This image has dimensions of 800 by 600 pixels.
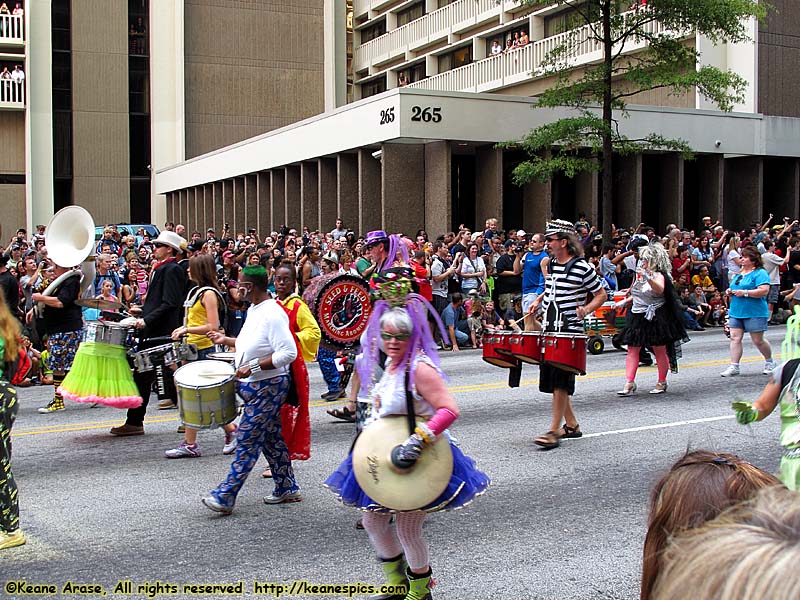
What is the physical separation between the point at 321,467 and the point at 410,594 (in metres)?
3.17

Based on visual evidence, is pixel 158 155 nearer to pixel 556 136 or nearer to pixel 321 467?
pixel 556 136

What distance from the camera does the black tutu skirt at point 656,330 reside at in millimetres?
11422

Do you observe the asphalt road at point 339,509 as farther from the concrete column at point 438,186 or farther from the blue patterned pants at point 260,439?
the concrete column at point 438,186

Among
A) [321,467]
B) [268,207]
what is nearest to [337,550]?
[321,467]

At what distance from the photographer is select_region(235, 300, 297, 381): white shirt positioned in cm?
665

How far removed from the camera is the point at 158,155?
43844 mm

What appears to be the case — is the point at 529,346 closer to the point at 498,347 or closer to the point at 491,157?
the point at 498,347

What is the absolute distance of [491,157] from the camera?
84.9 ft

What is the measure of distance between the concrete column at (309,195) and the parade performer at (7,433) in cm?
2504

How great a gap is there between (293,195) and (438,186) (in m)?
8.69

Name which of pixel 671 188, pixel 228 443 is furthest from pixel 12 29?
pixel 228 443

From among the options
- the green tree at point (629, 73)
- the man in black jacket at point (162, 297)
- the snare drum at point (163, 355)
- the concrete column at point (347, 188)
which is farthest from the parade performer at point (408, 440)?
the concrete column at point (347, 188)

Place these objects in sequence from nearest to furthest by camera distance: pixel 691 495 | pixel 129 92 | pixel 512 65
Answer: pixel 691 495, pixel 512 65, pixel 129 92

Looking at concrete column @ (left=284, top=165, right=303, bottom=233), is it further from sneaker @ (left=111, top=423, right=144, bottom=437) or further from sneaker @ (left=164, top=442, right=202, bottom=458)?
sneaker @ (left=164, top=442, right=202, bottom=458)
